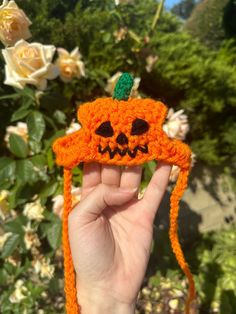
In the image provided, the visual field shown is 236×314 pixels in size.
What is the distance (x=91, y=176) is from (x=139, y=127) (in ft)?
0.90

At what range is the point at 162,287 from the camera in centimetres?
292

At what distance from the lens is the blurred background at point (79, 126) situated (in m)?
2.07

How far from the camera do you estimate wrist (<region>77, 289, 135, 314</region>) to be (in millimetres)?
1495

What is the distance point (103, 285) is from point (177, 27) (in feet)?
13.3

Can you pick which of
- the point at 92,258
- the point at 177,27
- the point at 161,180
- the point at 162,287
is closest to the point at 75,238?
the point at 92,258

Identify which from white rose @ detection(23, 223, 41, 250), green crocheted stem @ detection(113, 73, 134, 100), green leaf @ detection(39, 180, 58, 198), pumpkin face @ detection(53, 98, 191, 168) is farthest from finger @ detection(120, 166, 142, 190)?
white rose @ detection(23, 223, 41, 250)

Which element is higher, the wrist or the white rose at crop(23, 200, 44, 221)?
the wrist

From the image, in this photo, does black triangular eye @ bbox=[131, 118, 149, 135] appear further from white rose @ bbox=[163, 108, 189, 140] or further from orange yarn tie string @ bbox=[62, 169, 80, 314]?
white rose @ bbox=[163, 108, 189, 140]

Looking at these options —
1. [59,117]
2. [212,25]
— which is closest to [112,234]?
[59,117]

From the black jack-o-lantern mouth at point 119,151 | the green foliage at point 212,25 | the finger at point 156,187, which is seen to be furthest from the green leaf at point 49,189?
the green foliage at point 212,25

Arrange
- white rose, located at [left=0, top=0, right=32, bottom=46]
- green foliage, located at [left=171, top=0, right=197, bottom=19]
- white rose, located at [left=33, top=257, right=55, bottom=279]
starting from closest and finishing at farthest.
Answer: white rose, located at [left=0, top=0, right=32, bottom=46], white rose, located at [left=33, top=257, right=55, bottom=279], green foliage, located at [left=171, top=0, right=197, bottom=19]

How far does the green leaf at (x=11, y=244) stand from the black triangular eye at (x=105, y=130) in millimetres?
1255

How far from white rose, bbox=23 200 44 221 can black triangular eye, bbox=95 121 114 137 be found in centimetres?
98

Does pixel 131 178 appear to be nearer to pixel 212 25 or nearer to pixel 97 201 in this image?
pixel 97 201
